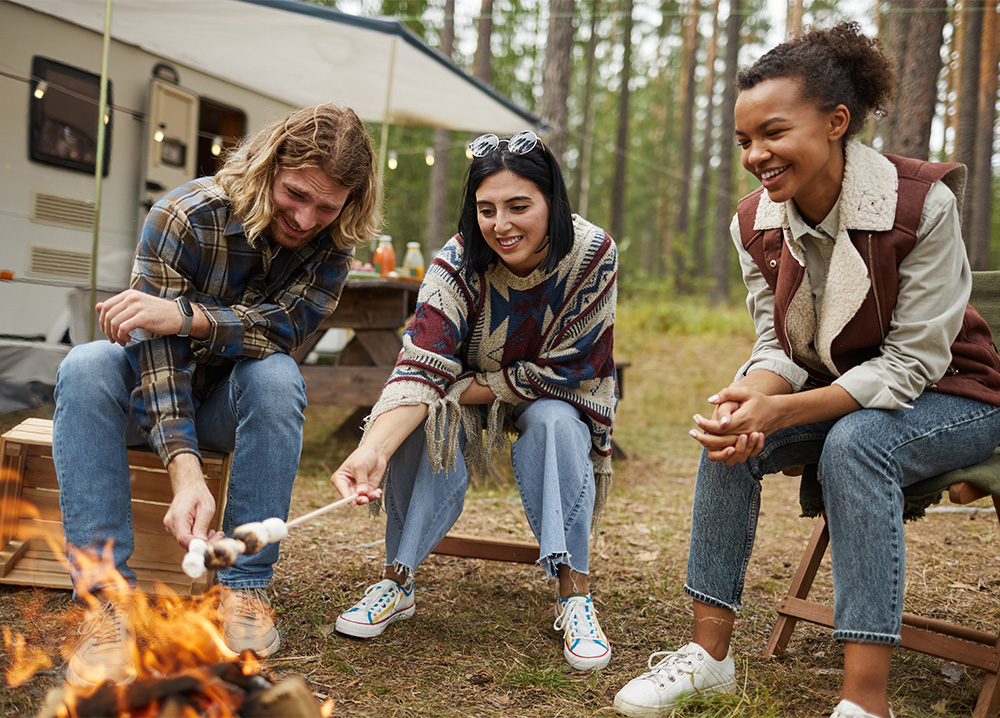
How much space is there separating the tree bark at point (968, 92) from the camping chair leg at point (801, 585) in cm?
464

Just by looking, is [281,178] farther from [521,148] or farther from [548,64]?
[548,64]

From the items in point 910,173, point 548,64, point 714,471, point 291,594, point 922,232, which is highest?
point 548,64

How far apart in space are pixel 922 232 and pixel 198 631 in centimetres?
179

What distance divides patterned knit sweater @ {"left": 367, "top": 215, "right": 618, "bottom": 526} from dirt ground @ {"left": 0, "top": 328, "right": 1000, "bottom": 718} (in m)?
0.42

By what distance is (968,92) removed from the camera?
21.8ft

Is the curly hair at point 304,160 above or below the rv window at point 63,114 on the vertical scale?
below

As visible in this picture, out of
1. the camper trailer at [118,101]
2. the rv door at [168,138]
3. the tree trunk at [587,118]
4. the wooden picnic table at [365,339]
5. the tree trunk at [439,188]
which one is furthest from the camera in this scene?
the tree trunk at [587,118]

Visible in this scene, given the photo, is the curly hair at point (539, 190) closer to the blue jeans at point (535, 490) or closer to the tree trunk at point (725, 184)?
the blue jeans at point (535, 490)

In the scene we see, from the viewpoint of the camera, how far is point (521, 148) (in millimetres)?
2061

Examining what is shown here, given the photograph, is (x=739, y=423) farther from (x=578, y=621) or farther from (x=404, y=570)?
(x=404, y=570)

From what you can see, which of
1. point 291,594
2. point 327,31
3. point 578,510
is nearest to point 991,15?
point 327,31

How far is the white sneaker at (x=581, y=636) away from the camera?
6.36 feet

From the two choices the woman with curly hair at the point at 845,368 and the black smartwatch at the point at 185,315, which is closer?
the woman with curly hair at the point at 845,368

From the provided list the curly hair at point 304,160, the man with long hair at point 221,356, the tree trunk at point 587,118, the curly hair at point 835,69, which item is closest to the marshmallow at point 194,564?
the man with long hair at point 221,356
